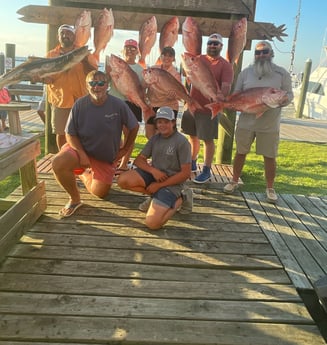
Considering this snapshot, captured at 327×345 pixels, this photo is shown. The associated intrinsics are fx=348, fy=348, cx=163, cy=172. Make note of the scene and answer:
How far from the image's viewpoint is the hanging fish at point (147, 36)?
405 centimetres

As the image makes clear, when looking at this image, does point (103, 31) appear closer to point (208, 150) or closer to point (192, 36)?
point (192, 36)

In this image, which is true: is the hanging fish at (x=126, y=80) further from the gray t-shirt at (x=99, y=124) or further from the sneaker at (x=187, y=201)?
the sneaker at (x=187, y=201)

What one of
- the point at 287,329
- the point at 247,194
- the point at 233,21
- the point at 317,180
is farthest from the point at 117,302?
the point at 317,180

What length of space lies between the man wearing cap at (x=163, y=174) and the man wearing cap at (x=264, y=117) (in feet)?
3.05

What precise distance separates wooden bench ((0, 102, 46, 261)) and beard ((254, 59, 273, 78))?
2.38m

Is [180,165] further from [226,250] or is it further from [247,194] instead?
[247,194]

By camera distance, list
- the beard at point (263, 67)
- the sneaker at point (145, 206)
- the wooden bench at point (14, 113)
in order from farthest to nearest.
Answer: the beard at point (263, 67) < the sneaker at point (145, 206) < the wooden bench at point (14, 113)

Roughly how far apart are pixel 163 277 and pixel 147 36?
9.19 feet

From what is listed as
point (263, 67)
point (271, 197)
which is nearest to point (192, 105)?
point (263, 67)

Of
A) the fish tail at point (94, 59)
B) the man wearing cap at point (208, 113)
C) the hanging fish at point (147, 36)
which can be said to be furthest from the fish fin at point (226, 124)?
the fish tail at point (94, 59)

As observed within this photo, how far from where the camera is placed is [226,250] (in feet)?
9.67

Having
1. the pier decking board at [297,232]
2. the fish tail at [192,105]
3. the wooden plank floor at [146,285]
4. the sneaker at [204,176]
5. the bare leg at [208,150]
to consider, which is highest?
the fish tail at [192,105]

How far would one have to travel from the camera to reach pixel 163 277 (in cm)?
252

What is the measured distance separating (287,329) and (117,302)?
3.46ft
